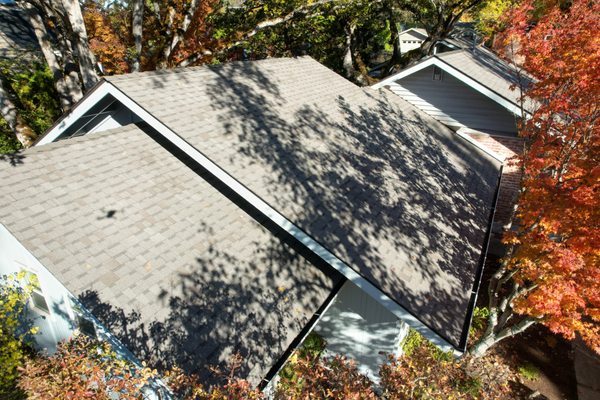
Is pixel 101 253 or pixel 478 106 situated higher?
pixel 101 253

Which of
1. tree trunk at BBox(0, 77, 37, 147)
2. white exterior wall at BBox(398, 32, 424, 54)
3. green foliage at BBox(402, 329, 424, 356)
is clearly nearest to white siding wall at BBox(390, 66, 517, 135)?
green foliage at BBox(402, 329, 424, 356)

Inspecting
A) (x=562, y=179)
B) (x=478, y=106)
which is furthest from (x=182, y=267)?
(x=478, y=106)

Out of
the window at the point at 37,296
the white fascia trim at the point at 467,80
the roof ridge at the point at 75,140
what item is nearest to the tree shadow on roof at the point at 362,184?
the roof ridge at the point at 75,140

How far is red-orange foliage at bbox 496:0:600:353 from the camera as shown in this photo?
8.34 m

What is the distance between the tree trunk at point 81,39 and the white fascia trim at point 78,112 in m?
4.57

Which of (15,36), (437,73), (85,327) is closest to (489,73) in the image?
(437,73)

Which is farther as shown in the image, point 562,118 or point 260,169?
point 562,118

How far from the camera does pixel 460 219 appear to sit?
10469mm

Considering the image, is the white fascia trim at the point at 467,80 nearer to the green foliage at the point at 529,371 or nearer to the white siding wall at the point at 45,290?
the green foliage at the point at 529,371

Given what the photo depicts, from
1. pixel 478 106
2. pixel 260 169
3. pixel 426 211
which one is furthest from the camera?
pixel 478 106

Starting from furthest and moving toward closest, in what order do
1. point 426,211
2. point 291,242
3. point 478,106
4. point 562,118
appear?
point 478,106
point 562,118
point 426,211
point 291,242

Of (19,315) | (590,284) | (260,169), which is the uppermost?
(260,169)

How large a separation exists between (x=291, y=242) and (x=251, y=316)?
220 cm

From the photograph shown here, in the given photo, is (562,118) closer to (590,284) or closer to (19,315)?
(590,284)
